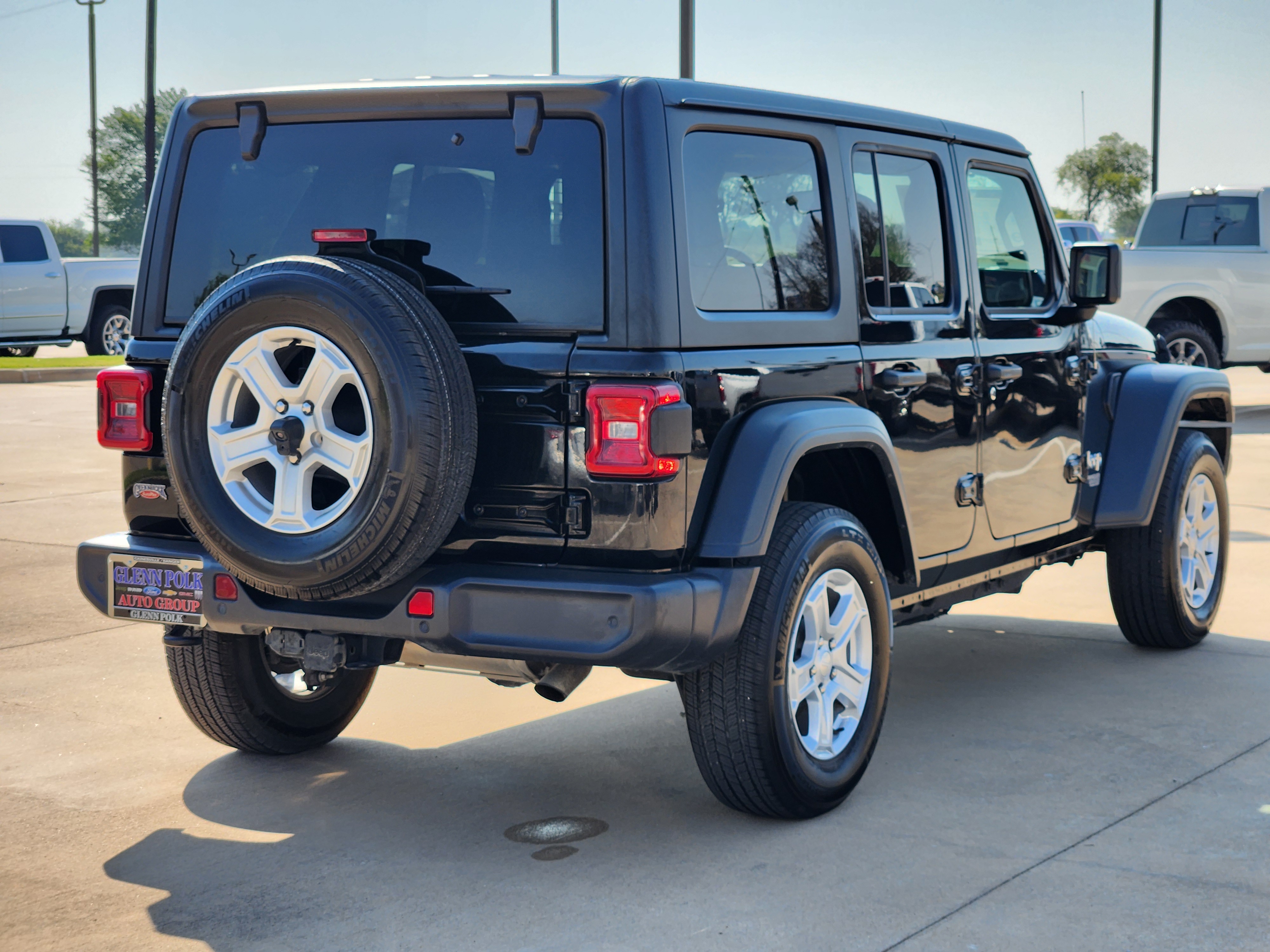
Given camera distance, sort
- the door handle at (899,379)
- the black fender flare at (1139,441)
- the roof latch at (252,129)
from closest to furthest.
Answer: the roof latch at (252,129)
the door handle at (899,379)
the black fender flare at (1139,441)

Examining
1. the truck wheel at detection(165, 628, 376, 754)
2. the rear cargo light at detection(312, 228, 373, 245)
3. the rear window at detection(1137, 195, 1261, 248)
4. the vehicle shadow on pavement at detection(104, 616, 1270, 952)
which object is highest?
the rear window at detection(1137, 195, 1261, 248)

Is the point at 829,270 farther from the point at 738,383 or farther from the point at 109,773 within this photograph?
the point at 109,773

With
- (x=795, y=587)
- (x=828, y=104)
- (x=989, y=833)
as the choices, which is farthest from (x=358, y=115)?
(x=989, y=833)

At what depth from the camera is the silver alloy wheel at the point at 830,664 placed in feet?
13.0

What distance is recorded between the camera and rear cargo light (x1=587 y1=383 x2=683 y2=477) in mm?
3498

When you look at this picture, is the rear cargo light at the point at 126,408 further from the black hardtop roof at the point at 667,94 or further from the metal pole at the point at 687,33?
the metal pole at the point at 687,33

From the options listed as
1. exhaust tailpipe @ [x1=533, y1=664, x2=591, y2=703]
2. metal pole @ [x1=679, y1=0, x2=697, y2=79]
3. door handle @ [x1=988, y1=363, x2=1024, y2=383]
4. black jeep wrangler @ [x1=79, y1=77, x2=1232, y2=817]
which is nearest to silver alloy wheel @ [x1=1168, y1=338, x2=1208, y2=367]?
metal pole @ [x1=679, y1=0, x2=697, y2=79]

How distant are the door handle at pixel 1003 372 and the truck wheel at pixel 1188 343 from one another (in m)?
10.9

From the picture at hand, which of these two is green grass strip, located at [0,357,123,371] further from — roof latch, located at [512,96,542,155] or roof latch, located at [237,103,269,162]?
roof latch, located at [512,96,542,155]

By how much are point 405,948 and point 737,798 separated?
104 centimetres

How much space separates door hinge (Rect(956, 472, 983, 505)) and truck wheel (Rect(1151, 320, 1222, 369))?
11.1 meters

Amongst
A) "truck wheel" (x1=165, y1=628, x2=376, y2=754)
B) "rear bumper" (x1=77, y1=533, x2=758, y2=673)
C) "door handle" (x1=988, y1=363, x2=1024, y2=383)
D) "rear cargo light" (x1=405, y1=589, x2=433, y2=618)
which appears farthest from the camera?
"door handle" (x1=988, y1=363, x2=1024, y2=383)

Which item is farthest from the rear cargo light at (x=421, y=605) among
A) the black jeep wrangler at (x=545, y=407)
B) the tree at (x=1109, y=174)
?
the tree at (x=1109, y=174)

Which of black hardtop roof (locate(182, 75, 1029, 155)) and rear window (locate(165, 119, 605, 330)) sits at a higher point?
black hardtop roof (locate(182, 75, 1029, 155))
